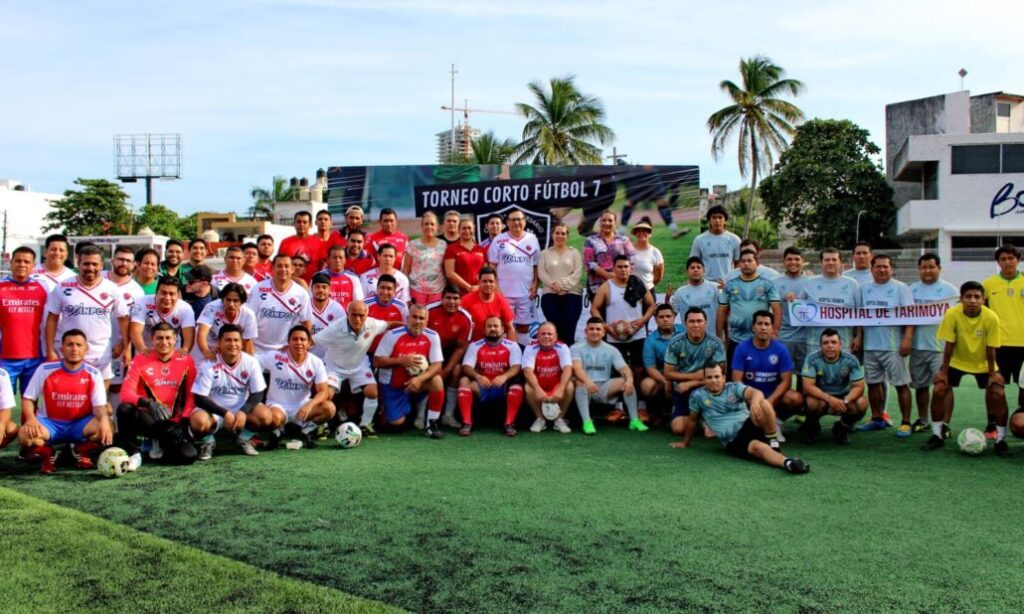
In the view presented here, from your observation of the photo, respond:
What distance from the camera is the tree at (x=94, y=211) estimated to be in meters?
40.5

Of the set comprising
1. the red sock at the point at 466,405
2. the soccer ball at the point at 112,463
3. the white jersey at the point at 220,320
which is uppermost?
the white jersey at the point at 220,320

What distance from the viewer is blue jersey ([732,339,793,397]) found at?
6.58m

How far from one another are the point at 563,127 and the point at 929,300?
72.0 ft

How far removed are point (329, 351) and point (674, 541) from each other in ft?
13.1

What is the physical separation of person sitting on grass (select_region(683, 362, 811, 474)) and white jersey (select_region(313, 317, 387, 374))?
283 centimetres

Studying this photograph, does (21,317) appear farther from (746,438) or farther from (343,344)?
(746,438)

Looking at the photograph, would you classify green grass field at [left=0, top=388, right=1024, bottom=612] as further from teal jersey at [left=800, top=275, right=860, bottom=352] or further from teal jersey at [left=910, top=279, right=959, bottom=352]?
teal jersey at [left=800, top=275, right=860, bottom=352]

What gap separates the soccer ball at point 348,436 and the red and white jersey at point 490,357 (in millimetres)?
1291

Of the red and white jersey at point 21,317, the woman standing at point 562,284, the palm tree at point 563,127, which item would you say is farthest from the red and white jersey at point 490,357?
the palm tree at point 563,127

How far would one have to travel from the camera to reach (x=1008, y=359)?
6590 mm

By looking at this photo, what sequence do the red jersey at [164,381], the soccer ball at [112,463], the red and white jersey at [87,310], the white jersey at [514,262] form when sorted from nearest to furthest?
1. the soccer ball at [112,463]
2. the red jersey at [164,381]
3. the red and white jersey at [87,310]
4. the white jersey at [514,262]

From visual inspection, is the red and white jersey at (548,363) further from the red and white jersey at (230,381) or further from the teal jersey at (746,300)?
the red and white jersey at (230,381)

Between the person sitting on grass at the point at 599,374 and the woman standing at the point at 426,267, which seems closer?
the person sitting on grass at the point at 599,374

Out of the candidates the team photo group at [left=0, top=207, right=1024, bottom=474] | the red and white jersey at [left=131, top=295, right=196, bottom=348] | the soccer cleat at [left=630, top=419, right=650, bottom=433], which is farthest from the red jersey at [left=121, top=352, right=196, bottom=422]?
the soccer cleat at [left=630, top=419, right=650, bottom=433]
